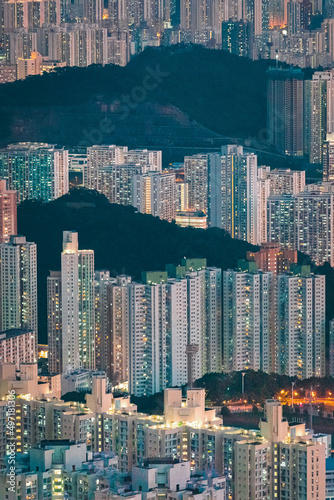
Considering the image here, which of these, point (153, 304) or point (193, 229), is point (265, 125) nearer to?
point (193, 229)

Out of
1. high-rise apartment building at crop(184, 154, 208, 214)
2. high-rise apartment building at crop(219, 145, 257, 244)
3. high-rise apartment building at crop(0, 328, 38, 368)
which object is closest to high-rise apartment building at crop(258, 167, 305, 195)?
high-rise apartment building at crop(219, 145, 257, 244)

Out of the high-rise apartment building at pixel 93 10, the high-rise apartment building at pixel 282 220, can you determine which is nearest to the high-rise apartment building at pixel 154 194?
the high-rise apartment building at pixel 282 220

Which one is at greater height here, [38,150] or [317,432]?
[38,150]

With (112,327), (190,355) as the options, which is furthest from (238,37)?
(190,355)

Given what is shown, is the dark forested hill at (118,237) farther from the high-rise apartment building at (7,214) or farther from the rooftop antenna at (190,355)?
the rooftop antenna at (190,355)

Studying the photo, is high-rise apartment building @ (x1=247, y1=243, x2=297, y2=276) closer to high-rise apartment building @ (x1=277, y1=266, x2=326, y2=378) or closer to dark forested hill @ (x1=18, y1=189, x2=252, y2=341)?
dark forested hill @ (x1=18, y1=189, x2=252, y2=341)

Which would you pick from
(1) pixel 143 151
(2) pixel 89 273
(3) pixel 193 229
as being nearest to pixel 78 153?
(1) pixel 143 151
